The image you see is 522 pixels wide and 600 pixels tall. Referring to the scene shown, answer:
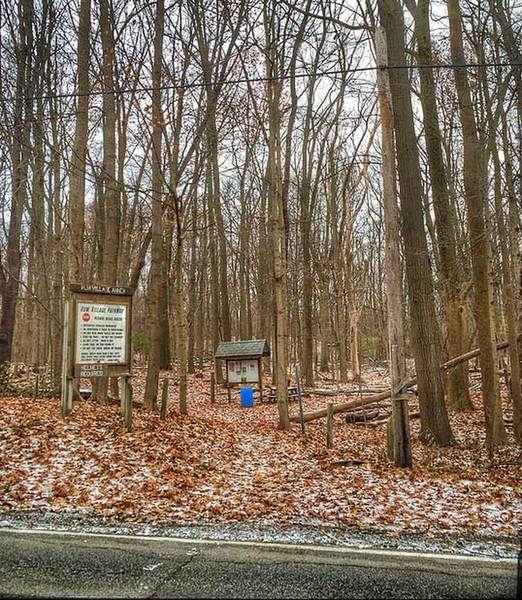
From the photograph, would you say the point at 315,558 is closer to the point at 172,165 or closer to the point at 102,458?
the point at 102,458

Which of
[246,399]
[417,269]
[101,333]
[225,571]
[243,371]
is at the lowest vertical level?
[225,571]

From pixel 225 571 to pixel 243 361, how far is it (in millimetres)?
15418

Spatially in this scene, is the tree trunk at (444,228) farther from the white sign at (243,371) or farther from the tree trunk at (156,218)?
the white sign at (243,371)

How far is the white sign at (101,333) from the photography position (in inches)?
349

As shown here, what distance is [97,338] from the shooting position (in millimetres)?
9055

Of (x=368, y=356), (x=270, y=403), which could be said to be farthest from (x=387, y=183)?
(x=368, y=356)

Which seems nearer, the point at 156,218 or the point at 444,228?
→ the point at 156,218

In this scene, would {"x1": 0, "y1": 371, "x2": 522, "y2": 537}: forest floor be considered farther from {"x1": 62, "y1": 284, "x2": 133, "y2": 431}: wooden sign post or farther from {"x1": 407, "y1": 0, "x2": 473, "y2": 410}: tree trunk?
{"x1": 407, "y1": 0, "x2": 473, "y2": 410}: tree trunk

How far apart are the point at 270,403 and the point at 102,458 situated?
1129 centimetres

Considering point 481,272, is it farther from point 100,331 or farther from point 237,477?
point 100,331

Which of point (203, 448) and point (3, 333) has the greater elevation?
point (3, 333)

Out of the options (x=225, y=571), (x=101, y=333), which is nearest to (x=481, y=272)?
(x=225, y=571)

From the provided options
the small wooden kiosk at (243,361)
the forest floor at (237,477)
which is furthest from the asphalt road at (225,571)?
the small wooden kiosk at (243,361)

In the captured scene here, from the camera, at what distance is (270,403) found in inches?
697
